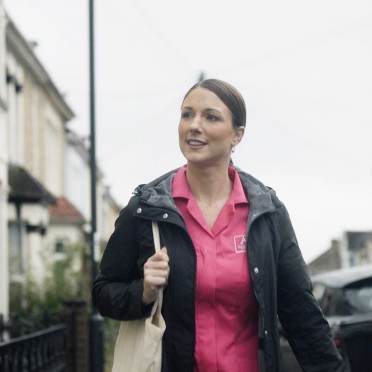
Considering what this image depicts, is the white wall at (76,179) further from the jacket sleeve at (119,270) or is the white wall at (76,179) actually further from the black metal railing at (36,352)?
the jacket sleeve at (119,270)

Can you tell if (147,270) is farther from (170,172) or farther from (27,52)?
(27,52)

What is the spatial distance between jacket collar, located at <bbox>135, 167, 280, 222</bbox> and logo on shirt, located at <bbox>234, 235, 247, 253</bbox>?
0.07 m

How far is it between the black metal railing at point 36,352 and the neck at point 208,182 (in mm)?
5445

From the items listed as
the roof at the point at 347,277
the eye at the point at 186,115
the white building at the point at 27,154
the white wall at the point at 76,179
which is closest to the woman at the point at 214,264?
the eye at the point at 186,115

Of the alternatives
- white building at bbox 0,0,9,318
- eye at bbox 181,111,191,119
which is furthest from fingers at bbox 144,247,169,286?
white building at bbox 0,0,9,318

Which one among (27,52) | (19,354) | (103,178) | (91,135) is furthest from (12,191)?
(103,178)

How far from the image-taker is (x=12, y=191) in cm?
2619

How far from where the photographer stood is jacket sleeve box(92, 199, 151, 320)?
373 cm

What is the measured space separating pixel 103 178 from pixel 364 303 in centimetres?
5645

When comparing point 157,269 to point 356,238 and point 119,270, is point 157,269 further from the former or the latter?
point 356,238

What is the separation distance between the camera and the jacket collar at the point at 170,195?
12.4ft

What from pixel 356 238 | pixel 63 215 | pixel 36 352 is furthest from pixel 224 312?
pixel 356 238

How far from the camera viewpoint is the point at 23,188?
88.2 feet

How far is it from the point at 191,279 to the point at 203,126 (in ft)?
1.76
